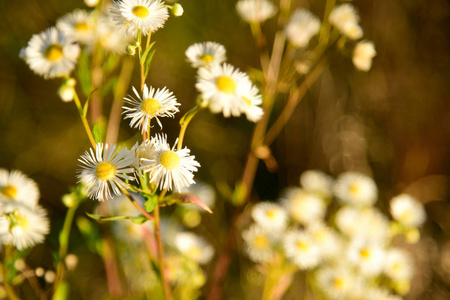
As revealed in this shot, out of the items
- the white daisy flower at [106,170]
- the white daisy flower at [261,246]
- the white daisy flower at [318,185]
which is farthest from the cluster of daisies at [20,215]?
the white daisy flower at [318,185]

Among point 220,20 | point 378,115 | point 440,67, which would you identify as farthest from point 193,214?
point 440,67

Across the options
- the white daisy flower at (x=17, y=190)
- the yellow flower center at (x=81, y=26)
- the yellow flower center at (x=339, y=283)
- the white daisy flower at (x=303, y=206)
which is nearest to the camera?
the white daisy flower at (x=17, y=190)

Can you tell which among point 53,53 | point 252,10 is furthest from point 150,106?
point 252,10

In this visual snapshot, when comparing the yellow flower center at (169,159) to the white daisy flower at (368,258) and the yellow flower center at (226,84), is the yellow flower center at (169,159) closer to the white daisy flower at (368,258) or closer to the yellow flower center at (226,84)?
the yellow flower center at (226,84)

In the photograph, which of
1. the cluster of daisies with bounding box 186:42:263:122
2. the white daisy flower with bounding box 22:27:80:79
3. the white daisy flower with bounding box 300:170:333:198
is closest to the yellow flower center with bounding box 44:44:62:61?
the white daisy flower with bounding box 22:27:80:79

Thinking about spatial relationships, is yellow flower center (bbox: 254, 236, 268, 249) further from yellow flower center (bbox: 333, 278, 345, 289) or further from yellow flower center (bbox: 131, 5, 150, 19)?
yellow flower center (bbox: 131, 5, 150, 19)
